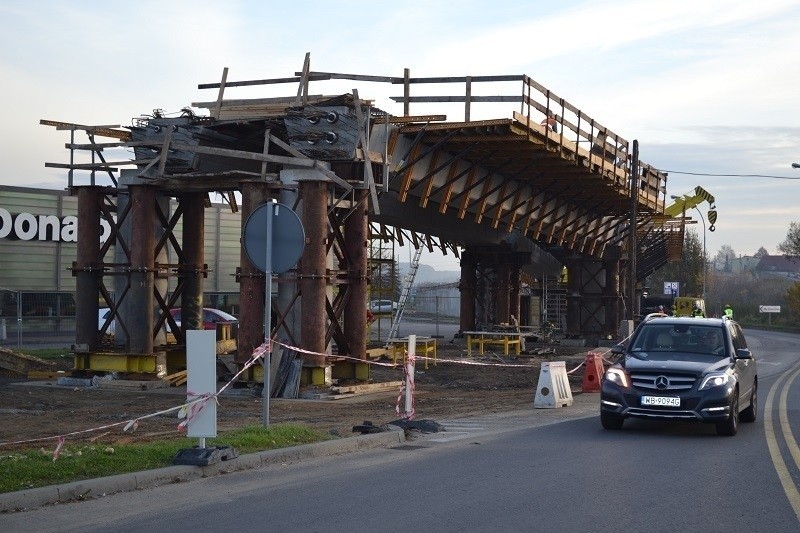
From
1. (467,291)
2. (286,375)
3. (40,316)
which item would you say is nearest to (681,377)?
(286,375)

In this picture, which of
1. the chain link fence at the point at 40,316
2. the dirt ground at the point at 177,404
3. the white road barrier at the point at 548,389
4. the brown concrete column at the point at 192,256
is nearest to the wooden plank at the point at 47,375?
the dirt ground at the point at 177,404

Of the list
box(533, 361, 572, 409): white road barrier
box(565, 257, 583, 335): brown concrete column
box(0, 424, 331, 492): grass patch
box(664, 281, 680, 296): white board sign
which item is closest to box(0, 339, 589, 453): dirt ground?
box(533, 361, 572, 409): white road barrier

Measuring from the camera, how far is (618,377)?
14.4 metres

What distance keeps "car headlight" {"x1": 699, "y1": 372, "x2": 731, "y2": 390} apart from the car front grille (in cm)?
14

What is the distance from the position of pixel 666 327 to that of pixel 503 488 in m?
6.71

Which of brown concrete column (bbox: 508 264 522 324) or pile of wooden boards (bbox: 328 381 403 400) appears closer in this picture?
pile of wooden boards (bbox: 328 381 403 400)

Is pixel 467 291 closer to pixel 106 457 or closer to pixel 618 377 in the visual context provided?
pixel 618 377

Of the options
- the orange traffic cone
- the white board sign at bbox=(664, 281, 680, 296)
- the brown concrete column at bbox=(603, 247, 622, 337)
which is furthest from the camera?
the white board sign at bbox=(664, 281, 680, 296)

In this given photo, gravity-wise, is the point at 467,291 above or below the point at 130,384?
above

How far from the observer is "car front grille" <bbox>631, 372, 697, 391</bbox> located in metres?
14.0

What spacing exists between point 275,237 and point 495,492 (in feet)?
13.8

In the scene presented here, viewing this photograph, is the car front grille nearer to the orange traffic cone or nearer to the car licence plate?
the car licence plate

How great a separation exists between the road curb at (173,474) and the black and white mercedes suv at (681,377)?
3.23m

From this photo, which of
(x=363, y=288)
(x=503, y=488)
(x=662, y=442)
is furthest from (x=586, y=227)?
(x=503, y=488)
